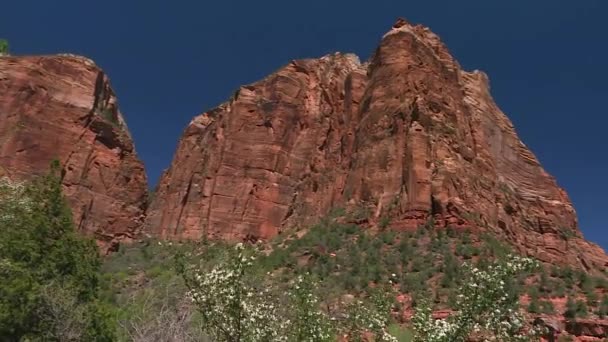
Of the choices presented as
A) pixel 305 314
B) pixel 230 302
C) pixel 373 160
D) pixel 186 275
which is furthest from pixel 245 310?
pixel 373 160

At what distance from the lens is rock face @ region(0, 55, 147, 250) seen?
5388 centimetres

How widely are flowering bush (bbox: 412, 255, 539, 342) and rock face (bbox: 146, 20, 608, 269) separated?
31432mm

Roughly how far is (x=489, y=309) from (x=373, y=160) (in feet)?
128

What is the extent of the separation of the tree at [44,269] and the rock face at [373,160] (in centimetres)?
2536

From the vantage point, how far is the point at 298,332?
820 centimetres

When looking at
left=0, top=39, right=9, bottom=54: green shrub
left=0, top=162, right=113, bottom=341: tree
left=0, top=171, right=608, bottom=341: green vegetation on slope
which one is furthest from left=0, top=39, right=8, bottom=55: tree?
left=0, top=162, right=113, bottom=341: tree

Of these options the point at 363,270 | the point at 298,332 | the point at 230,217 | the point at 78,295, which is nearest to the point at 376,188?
the point at 363,270

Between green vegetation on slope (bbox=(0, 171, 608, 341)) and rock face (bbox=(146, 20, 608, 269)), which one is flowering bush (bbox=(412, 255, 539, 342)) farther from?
rock face (bbox=(146, 20, 608, 269))

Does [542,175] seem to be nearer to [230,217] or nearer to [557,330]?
[230,217]

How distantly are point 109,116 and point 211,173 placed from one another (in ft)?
40.1

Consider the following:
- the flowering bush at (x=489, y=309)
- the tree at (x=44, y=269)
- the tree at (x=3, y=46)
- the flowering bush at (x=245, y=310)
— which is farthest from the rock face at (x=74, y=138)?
the flowering bush at (x=489, y=309)

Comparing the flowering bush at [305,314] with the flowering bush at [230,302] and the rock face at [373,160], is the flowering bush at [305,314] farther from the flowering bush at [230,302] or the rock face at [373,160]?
the rock face at [373,160]

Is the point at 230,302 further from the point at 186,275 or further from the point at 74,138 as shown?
the point at 74,138

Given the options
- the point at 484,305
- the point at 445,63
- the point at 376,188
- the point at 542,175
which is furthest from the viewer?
the point at 542,175
